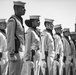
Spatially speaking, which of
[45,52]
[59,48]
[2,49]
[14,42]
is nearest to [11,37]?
[14,42]

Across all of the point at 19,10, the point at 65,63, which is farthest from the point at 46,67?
the point at 19,10

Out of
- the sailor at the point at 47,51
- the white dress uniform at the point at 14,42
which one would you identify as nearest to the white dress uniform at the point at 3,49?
the sailor at the point at 47,51

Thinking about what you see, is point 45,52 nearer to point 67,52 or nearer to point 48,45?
point 48,45

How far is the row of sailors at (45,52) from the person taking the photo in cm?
616

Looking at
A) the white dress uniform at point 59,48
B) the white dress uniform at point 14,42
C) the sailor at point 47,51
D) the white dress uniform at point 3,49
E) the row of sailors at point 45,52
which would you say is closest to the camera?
the white dress uniform at point 14,42

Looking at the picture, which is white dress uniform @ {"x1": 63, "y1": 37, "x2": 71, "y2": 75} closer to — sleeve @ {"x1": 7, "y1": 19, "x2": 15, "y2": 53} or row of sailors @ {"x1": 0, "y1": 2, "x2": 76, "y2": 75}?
row of sailors @ {"x1": 0, "y1": 2, "x2": 76, "y2": 75}

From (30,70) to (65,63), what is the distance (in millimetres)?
2605

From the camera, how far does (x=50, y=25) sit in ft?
26.5

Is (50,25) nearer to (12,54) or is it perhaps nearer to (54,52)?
(54,52)

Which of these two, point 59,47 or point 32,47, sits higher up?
point 32,47

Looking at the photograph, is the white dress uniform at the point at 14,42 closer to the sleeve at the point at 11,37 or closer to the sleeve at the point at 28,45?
the sleeve at the point at 11,37

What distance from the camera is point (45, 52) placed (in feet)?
24.9

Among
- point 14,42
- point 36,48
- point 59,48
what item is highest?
point 14,42

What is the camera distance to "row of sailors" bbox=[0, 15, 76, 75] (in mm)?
6164
